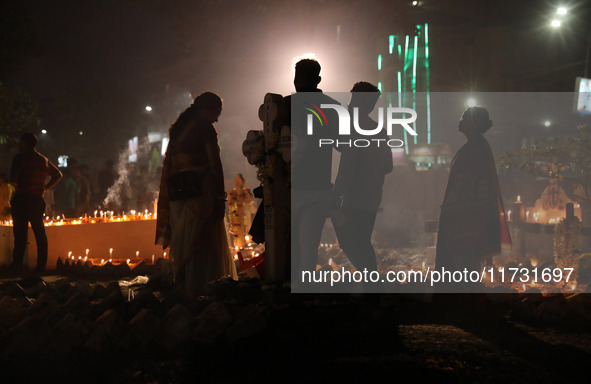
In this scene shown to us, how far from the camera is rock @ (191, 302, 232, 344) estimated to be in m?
4.42

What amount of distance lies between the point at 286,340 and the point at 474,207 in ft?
9.57

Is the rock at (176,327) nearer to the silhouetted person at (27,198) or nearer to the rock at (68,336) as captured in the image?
the rock at (68,336)

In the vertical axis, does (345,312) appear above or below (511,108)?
below

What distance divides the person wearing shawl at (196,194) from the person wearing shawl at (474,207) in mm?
2728

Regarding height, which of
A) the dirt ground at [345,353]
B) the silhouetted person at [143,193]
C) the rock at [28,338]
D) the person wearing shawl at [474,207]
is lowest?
the dirt ground at [345,353]

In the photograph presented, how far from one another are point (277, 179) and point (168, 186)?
5.37ft

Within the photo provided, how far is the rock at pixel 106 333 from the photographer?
167 inches

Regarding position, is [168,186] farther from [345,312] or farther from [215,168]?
[345,312]

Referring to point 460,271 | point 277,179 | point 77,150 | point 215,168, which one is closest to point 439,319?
point 460,271

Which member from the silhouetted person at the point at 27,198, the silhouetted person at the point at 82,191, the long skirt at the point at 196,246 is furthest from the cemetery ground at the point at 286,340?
the silhouetted person at the point at 82,191

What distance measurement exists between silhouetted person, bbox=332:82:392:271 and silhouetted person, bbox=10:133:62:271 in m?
5.97

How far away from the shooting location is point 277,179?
222 inches

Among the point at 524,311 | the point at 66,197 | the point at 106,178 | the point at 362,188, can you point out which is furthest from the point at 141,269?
the point at 106,178

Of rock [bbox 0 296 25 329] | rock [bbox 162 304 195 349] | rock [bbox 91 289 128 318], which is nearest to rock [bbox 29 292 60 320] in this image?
rock [bbox 0 296 25 329]
